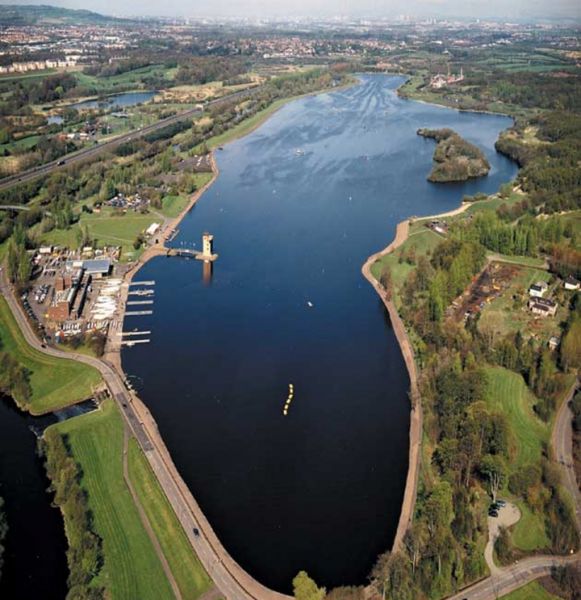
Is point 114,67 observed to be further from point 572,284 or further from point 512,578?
point 512,578

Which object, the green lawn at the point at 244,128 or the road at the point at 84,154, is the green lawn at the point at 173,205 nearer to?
the road at the point at 84,154

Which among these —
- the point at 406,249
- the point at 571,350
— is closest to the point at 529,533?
the point at 571,350

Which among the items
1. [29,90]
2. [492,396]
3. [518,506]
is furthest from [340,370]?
[29,90]

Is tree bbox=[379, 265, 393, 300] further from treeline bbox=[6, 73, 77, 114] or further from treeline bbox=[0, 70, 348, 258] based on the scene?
treeline bbox=[6, 73, 77, 114]

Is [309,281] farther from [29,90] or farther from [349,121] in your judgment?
[29,90]

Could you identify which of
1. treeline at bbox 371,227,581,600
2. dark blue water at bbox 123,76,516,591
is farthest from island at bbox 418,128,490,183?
treeline at bbox 371,227,581,600

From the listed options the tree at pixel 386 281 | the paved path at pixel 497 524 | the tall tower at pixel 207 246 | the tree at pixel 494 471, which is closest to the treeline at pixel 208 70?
the tall tower at pixel 207 246
